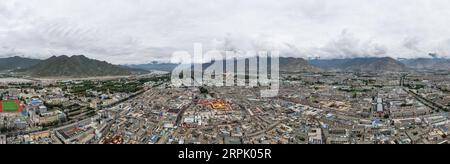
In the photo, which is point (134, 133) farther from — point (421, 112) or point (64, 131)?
point (421, 112)

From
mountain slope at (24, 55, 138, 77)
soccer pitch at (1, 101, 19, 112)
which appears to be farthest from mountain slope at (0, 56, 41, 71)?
soccer pitch at (1, 101, 19, 112)

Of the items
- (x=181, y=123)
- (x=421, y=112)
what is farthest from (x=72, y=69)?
(x=421, y=112)

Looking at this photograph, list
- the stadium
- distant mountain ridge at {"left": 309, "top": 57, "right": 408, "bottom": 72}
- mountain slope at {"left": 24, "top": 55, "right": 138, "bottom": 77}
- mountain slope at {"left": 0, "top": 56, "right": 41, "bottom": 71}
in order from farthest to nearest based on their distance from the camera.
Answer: mountain slope at {"left": 0, "top": 56, "right": 41, "bottom": 71}
distant mountain ridge at {"left": 309, "top": 57, "right": 408, "bottom": 72}
mountain slope at {"left": 24, "top": 55, "right": 138, "bottom": 77}
the stadium

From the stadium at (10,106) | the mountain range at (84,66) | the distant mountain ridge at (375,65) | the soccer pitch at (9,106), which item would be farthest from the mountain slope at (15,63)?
the distant mountain ridge at (375,65)

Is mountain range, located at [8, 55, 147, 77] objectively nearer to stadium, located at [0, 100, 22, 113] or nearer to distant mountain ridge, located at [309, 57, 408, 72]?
stadium, located at [0, 100, 22, 113]

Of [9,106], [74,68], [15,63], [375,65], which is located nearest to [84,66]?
[74,68]

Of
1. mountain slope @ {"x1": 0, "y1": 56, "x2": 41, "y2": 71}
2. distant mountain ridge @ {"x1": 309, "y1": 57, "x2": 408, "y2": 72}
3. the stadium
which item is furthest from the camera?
mountain slope @ {"x1": 0, "y1": 56, "x2": 41, "y2": 71}

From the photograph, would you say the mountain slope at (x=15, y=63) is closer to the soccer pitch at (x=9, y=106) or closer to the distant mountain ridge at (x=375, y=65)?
the soccer pitch at (x=9, y=106)
